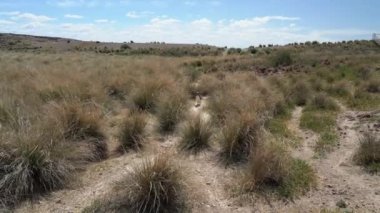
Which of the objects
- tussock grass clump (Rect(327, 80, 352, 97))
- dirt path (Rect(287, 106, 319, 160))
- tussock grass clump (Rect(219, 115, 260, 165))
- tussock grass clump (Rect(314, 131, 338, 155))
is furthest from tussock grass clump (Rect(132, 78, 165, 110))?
tussock grass clump (Rect(327, 80, 352, 97))

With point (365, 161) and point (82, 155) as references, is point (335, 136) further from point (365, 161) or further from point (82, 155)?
point (82, 155)

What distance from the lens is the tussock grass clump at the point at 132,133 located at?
21.1 ft

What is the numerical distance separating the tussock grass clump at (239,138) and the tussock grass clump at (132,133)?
4.68 ft

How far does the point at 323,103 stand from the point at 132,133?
20.1ft

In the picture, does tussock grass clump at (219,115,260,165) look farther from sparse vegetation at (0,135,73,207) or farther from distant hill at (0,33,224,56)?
distant hill at (0,33,224,56)

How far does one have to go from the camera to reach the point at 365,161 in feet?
19.4

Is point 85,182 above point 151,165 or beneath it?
beneath

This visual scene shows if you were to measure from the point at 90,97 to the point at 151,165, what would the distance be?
4.67 meters

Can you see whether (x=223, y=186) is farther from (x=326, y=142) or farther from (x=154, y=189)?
(x=326, y=142)

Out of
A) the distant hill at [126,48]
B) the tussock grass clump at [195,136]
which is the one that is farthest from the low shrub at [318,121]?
the distant hill at [126,48]

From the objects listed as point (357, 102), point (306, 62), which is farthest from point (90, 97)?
point (306, 62)

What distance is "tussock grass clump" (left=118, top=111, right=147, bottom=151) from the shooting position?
6.45 metres

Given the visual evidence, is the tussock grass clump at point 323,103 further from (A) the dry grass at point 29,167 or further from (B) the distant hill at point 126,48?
(B) the distant hill at point 126,48

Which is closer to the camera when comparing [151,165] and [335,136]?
[151,165]
